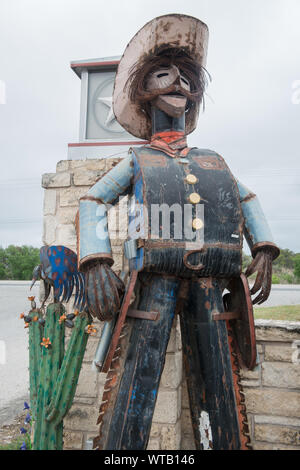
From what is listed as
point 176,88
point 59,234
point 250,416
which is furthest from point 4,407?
point 176,88

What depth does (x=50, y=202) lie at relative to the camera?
2.53 m

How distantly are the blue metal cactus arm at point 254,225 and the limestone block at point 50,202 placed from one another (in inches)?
52.2

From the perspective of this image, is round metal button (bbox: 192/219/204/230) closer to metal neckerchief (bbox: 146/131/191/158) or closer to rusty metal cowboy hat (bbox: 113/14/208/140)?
metal neckerchief (bbox: 146/131/191/158)

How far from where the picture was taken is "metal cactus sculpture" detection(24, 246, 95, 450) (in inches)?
70.6

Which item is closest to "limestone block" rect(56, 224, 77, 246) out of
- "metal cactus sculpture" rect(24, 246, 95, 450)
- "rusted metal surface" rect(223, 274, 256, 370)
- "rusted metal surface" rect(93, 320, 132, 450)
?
"metal cactus sculpture" rect(24, 246, 95, 450)

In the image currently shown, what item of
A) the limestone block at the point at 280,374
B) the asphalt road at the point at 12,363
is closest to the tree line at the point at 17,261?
the asphalt road at the point at 12,363

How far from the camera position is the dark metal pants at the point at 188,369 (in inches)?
53.5

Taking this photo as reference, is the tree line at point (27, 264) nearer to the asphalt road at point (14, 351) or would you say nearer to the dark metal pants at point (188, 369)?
the asphalt road at point (14, 351)

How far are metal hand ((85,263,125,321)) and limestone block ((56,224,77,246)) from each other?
3.40ft

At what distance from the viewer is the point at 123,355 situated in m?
1.46

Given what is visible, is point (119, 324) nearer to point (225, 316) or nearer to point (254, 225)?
point (225, 316)
